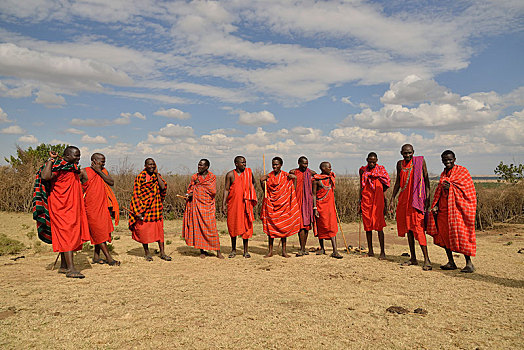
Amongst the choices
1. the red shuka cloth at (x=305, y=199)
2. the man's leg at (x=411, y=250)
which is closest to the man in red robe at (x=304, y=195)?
the red shuka cloth at (x=305, y=199)

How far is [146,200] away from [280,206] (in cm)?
271

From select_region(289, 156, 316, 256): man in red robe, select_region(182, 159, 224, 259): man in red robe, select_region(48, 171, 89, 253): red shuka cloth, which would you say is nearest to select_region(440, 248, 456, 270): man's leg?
select_region(289, 156, 316, 256): man in red robe

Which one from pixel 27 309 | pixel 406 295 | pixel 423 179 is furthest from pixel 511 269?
pixel 27 309

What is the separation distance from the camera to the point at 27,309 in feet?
15.5

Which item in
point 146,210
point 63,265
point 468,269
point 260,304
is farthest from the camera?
point 146,210

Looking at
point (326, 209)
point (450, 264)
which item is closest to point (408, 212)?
point (450, 264)

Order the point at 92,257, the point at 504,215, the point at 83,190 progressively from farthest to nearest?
the point at 504,215 → the point at 92,257 → the point at 83,190

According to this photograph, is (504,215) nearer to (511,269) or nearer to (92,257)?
(511,269)

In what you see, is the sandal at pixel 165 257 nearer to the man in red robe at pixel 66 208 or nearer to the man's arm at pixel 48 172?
the man in red robe at pixel 66 208

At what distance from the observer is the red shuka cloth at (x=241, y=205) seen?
317 inches

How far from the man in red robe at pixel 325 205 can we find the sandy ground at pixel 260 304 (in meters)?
0.67

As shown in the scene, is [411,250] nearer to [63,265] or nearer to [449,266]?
[449,266]

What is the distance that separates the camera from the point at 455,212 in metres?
6.70

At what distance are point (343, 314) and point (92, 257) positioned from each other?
222 inches
